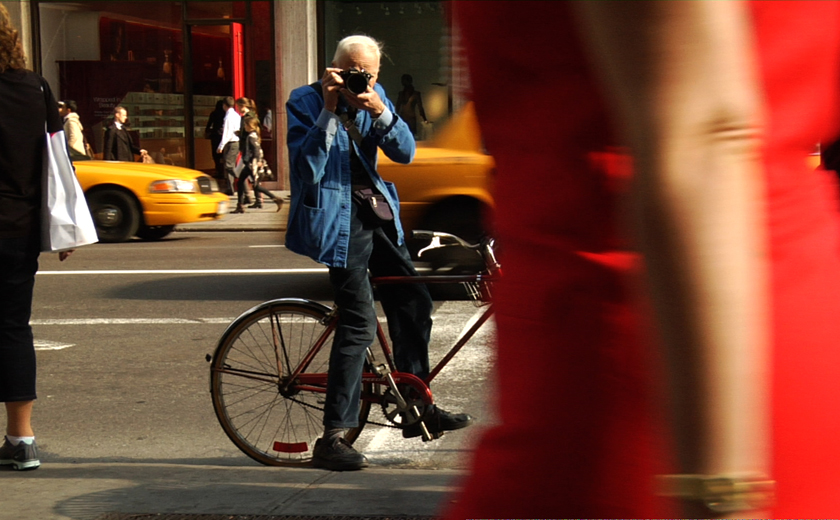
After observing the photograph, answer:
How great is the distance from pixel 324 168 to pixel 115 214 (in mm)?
10857

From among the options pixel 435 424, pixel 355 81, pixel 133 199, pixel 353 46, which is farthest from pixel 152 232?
pixel 355 81

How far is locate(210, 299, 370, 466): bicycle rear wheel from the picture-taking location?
4.83 m

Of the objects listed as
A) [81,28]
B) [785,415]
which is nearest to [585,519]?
[785,415]

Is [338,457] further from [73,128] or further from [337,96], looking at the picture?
[73,128]

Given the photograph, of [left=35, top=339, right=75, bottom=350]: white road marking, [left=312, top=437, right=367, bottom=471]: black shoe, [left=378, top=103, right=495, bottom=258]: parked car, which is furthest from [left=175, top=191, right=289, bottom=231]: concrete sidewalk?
[left=312, top=437, right=367, bottom=471]: black shoe

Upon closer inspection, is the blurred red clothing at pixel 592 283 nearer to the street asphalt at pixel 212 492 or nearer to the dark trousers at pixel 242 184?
the street asphalt at pixel 212 492

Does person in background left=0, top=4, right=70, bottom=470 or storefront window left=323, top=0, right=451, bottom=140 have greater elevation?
storefront window left=323, top=0, right=451, bottom=140

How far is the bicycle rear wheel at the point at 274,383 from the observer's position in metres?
4.83

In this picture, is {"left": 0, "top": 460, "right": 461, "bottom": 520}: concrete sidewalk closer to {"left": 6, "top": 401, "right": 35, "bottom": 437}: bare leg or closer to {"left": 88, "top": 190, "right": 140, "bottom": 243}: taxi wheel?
{"left": 6, "top": 401, "right": 35, "bottom": 437}: bare leg

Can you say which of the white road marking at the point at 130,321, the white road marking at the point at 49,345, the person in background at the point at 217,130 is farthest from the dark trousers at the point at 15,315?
the person in background at the point at 217,130

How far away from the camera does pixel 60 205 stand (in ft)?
15.1

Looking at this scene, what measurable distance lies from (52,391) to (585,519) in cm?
596

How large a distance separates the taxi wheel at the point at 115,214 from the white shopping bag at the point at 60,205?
10.3m

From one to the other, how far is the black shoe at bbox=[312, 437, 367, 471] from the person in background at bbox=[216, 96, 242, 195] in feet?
49.7
